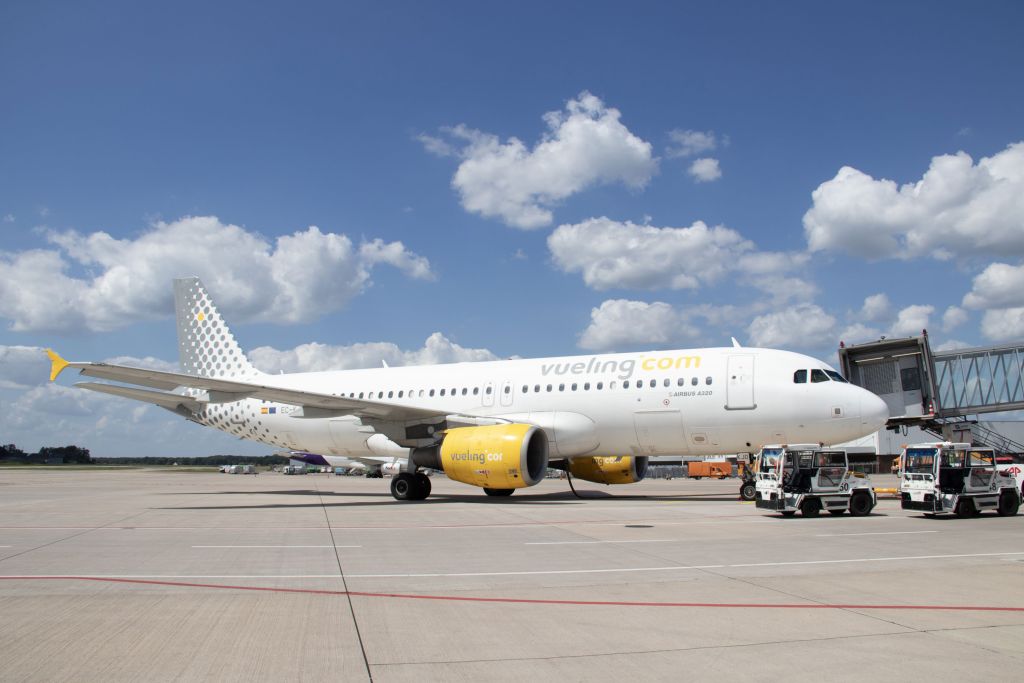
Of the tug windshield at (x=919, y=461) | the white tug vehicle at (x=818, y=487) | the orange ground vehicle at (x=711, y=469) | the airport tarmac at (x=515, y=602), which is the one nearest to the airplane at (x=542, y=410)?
the tug windshield at (x=919, y=461)

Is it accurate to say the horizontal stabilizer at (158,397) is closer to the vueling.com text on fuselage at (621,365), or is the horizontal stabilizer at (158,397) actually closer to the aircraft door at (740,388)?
the vueling.com text on fuselage at (621,365)

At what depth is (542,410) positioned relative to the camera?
73.2 feet

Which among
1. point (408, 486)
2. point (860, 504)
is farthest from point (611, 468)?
point (860, 504)

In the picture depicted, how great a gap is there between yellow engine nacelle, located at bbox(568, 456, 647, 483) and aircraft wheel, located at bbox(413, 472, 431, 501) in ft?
15.0

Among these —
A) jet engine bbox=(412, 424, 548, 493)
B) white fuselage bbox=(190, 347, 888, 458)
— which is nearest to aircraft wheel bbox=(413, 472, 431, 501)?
white fuselage bbox=(190, 347, 888, 458)

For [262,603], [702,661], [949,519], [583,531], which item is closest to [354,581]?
[262,603]

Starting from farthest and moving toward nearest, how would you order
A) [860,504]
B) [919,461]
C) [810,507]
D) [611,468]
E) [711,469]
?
[711,469], [611,468], [919,461], [860,504], [810,507]

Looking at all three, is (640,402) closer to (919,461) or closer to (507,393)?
(507,393)

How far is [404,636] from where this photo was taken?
582 cm

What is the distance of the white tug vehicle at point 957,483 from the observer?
49.5 ft

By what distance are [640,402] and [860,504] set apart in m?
6.57

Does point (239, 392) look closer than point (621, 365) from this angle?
Yes

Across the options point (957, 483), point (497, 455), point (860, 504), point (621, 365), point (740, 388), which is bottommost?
point (860, 504)

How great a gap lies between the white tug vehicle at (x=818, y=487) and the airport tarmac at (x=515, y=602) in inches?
70.0
